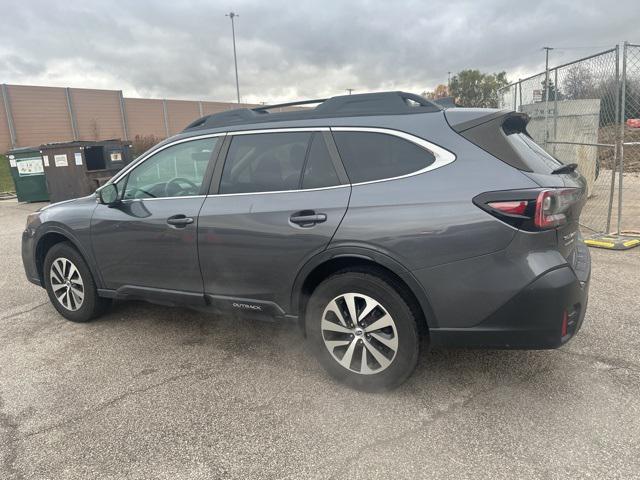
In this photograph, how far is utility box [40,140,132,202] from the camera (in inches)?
463

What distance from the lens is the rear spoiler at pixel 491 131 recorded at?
2557 millimetres

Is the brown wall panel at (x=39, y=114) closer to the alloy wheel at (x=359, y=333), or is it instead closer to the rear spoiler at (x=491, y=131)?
the alloy wheel at (x=359, y=333)

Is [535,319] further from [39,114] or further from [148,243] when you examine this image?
[39,114]

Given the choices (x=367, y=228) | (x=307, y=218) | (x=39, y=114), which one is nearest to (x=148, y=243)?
(x=307, y=218)

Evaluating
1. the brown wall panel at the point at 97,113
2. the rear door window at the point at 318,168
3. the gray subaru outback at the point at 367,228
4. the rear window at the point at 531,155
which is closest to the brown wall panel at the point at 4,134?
the brown wall panel at the point at 97,113

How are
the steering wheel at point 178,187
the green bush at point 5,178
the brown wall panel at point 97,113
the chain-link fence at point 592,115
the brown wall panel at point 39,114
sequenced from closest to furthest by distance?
the steering wheel at point 178,187 → the chain-link fence at point 592,115 → the green bush at point 5,178 → the brown wall panel at point 39,114 → the brown wall panel at point 97,113

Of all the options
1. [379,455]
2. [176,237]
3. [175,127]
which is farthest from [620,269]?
[175,127]

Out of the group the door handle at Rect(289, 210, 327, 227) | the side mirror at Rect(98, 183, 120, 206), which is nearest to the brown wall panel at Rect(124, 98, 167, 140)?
the side mirror at Rect(98, 183, 120, 206)

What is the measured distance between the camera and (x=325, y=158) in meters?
2.95

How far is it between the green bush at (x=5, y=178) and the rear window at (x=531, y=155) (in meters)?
21.8

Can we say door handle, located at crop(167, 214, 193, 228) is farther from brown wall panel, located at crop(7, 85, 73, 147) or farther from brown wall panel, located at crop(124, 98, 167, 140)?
brown wall panel, located at crop(124, 98, 167, 140)

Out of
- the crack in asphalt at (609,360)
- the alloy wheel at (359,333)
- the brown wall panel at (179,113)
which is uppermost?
the brown wall panel at (179,113)

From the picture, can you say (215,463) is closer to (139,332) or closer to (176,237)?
(176,237)

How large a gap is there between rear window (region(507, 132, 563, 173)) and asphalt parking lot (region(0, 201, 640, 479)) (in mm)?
1356
